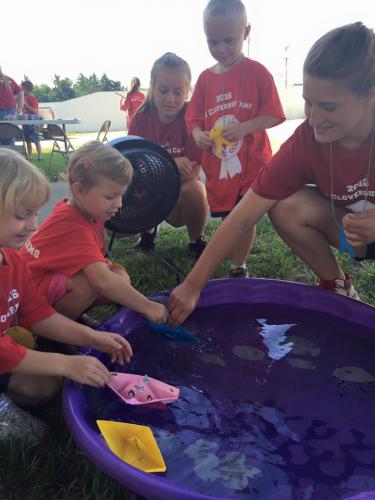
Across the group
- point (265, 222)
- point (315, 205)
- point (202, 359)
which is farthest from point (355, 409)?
point (265, 222)

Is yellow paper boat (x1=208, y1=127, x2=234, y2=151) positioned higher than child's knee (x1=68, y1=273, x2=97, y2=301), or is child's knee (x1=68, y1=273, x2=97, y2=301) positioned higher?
yellow paper boat (x1=208, y1=127, x2=234, y2=151)

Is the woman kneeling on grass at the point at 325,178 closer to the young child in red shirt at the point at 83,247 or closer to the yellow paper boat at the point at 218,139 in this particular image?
the young child in red shirt at the point at 83,247

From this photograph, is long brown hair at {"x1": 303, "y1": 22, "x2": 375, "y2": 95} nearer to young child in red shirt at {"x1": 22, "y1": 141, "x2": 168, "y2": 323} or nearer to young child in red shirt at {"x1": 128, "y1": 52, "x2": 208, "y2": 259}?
young child in red shirt at {"x1": 22, "y1": 141, "x2": 168, "y2": 323}

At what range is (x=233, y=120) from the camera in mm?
2346

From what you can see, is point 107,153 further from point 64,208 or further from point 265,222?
point 265,222

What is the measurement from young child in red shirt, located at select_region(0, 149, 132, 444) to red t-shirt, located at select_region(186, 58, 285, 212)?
1.24 meters

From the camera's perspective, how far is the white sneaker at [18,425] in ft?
3.97

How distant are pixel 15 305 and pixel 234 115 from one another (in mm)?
1521

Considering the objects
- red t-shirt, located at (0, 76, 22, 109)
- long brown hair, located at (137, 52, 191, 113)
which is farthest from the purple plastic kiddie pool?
red t-shirt, located at (0, 76, 22, 109)

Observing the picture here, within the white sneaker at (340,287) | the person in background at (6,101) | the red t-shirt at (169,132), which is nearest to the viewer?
the white sneaker at (340,287)

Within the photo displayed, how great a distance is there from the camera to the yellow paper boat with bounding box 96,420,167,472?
103 centimetres

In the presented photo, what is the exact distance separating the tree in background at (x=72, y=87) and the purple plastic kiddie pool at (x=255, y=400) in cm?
3450

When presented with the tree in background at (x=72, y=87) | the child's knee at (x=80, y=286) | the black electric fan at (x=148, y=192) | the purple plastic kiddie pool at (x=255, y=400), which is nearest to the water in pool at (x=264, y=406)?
the purple plastic kiddie pool at (x=255, y=400)

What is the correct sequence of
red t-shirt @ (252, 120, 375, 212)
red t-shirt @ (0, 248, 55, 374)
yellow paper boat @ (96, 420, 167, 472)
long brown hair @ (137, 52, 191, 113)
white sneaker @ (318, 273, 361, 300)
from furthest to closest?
long brown hair @ (137, 52, 191, 113) → white sneaker @ (318, 273, 361, 300) → red t-shirt @ (252, 120, 375, 212) → red t-shirt @ (0, 248, 55, 374) → yellow paper boat @ (96, 420, 167, 472)
